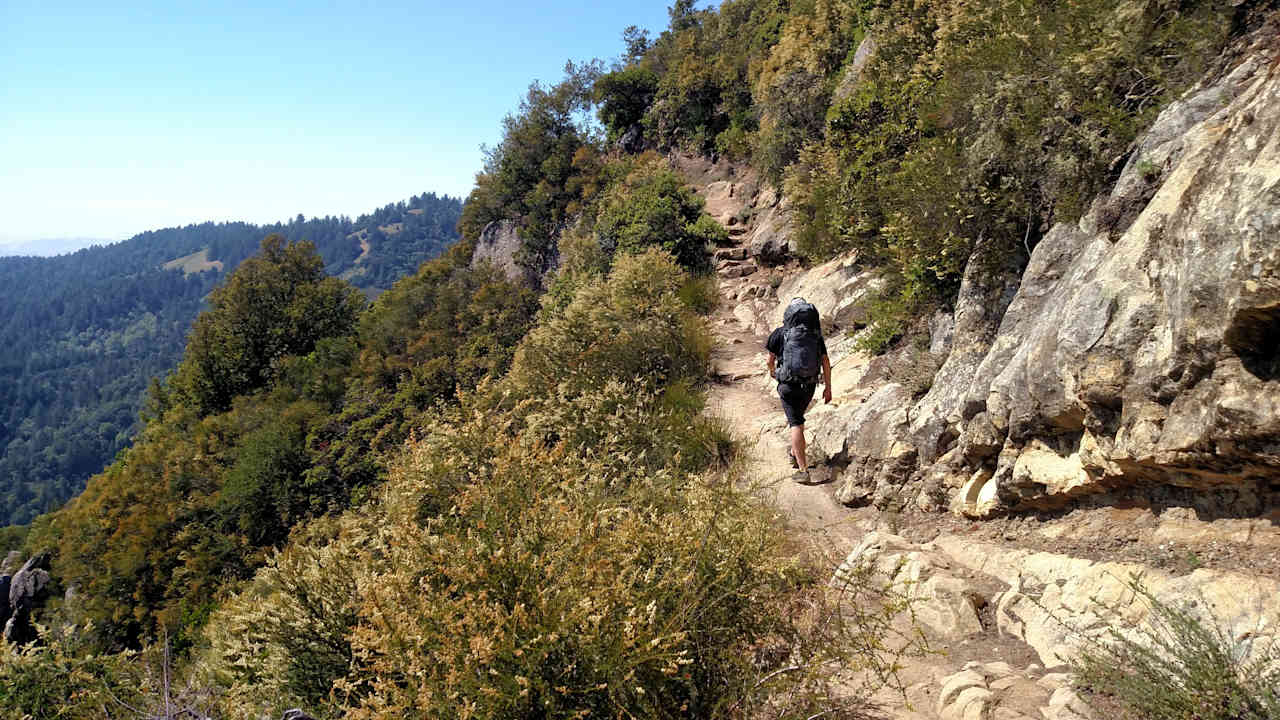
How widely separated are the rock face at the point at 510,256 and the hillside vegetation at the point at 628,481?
22.1 ft

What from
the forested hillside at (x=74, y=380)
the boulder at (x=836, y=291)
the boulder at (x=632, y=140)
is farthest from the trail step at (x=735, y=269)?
the forested hillside at (x=74, y=380)

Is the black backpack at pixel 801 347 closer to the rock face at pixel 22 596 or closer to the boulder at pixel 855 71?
the boulder at pixel 855 71

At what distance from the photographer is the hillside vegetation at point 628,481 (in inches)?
103

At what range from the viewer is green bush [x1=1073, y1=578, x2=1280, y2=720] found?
2.15 meters

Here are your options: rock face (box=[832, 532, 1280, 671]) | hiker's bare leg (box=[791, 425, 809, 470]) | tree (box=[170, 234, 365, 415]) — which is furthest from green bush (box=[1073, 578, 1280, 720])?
tree (box=[170, 234, 365, 415])

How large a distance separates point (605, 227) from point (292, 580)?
13673 millimetres

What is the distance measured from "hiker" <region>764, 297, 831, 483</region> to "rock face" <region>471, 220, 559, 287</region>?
19.3m

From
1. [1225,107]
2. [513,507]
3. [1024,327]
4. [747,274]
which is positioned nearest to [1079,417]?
[1024,327]

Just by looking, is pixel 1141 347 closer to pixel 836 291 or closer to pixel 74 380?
pixel 836 291

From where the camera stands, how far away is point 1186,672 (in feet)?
7.72

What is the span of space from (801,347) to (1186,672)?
3.89 m

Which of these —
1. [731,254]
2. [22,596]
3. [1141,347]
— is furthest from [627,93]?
[22,596]

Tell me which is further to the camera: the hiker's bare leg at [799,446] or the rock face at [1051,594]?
the hiker's bare leg at [799,446]

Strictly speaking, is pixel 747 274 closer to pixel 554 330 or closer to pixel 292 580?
pixel 554 330
